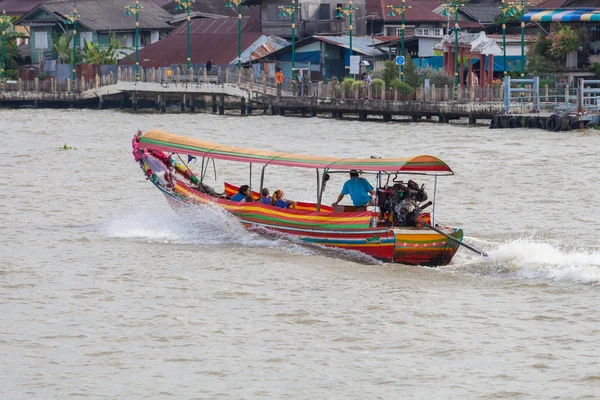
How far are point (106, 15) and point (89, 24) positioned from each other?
2.52m

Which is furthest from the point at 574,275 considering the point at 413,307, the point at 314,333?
the point at 314,333

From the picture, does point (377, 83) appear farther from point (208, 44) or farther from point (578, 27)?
point (208, 44)

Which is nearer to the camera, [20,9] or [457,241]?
[457,241]

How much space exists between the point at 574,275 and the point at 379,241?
305cm

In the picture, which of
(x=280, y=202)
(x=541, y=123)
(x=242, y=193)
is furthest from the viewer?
(x=541, y=123)

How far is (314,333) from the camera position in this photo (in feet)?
49.6

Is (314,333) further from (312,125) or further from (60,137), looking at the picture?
(312,125)

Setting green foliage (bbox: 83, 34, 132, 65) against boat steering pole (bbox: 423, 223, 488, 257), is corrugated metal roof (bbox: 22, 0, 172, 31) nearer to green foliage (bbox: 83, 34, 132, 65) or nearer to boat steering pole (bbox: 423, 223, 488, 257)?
green foliage (bbox: 83, 34, 132, 65)

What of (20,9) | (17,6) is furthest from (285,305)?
(17,6)

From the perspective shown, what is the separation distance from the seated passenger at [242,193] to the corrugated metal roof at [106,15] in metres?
55.3

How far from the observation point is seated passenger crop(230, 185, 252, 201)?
859 inches

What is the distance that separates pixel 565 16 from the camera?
4766 cm

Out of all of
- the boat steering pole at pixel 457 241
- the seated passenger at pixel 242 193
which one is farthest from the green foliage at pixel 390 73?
the boat steering pole at pixel 457 241

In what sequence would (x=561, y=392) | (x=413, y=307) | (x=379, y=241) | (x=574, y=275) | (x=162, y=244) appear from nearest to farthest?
(x=561, y=392)
(x=413, y=307)
(x=574, y=275)
(x=379, y=241)
(x=162, y=244)
